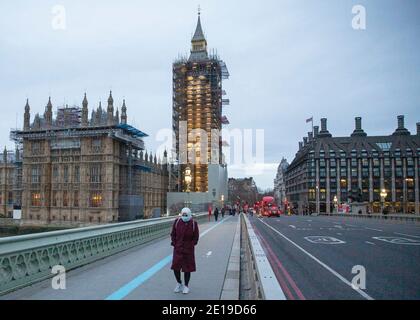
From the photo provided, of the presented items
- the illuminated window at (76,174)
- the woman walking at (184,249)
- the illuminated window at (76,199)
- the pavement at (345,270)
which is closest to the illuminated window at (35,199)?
the illuminated window at (76,199)

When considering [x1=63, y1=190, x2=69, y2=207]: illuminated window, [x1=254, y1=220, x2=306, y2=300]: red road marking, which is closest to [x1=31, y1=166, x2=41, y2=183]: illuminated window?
[x1=63, y1=190, x2=69, y2=207]: illuminated window

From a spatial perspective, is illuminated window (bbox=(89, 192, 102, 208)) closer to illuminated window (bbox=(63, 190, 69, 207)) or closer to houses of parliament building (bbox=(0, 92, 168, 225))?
houses of parliament building (bbox=(0, 92, 168, 225))

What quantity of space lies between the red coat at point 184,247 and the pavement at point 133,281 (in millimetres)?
604

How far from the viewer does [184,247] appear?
8.23m

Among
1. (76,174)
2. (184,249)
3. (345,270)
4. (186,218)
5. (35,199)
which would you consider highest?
(76,174)

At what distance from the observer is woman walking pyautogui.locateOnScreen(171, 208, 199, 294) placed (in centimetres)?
812

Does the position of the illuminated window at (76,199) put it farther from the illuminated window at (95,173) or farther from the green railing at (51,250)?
the green railing at (51,250)

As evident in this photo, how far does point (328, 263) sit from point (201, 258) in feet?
14.4

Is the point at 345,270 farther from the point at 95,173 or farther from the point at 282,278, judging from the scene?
the point at 95,173

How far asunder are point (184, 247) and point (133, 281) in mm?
2106

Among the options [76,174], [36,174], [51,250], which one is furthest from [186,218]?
[36,174]

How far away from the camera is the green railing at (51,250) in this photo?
7.99 meters

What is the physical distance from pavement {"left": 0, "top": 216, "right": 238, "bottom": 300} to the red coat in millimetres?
604
